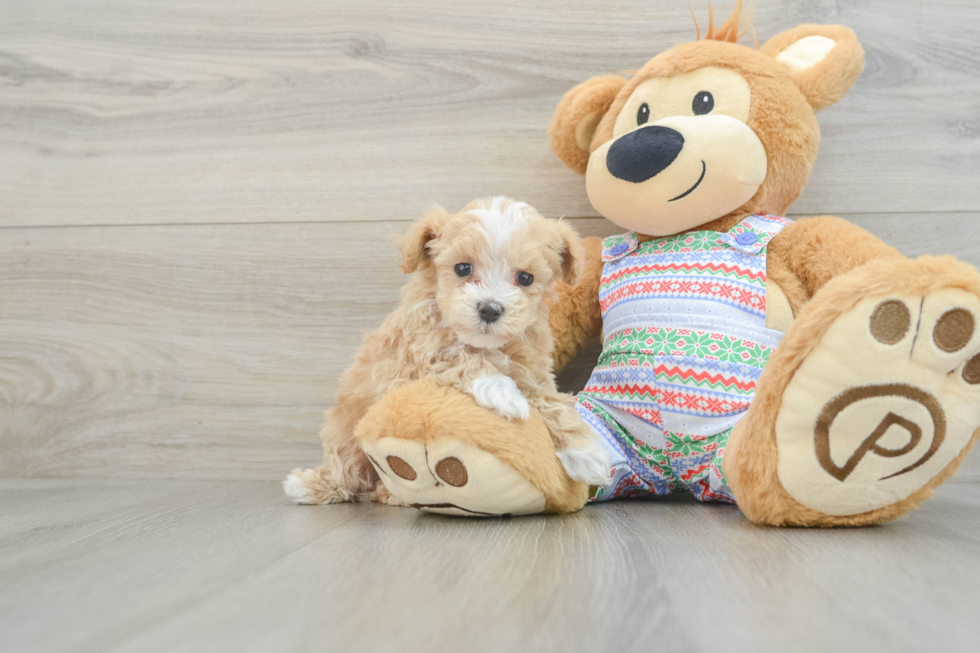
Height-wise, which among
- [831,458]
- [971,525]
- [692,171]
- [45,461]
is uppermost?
[692,171]

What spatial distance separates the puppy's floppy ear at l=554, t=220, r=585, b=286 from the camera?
2.78 ft

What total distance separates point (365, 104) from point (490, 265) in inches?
23.0

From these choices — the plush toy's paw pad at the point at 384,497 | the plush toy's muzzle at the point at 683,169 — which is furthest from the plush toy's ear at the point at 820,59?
the plush toy's paw pad at the point at 384,497

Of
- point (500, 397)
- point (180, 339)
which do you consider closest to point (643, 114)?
point (500, 397)

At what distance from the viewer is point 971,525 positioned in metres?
0.77

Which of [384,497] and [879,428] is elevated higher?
[879,428]

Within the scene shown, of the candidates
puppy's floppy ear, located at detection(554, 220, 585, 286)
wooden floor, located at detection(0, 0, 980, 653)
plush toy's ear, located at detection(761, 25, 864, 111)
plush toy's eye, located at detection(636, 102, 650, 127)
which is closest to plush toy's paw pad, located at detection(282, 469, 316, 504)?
wooden floor, located at detection(0, 0, 980, 653)

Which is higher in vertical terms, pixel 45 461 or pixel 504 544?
pixel 504 544

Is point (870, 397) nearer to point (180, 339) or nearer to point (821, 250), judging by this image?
point (821, 250)

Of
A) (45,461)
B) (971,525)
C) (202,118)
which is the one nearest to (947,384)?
(971,525)

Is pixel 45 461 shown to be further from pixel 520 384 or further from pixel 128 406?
pixel 520 384

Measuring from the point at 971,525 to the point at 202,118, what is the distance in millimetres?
1294

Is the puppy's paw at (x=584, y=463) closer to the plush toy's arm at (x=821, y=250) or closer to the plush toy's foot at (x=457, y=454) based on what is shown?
the plush toy's foot at (x=457, y=454)

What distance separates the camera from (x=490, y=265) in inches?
31.0
